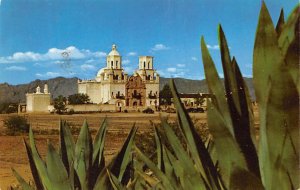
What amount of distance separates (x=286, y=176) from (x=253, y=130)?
7.8 inches

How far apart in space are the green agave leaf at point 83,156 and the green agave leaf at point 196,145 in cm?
90

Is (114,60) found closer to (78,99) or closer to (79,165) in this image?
(78,99)

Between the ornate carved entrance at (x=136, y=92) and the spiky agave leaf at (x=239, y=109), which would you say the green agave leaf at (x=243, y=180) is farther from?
the ornate carved entrance at (x=136, y=92)

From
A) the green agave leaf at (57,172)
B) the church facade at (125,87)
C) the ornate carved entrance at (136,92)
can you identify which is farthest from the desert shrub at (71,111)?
the green agave leaf at (57,172)

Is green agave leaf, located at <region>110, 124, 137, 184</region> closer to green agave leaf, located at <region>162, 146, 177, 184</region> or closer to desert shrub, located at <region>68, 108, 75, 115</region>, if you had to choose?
green agave leaf, located at <region>162, 146, 177, 184</region>

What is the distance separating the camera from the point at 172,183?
218 centimetres

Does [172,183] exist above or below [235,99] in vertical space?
below

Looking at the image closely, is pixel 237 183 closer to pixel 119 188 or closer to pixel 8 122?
pixel 119 188

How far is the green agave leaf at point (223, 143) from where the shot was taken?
5.28 feet

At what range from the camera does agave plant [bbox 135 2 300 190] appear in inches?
59.3

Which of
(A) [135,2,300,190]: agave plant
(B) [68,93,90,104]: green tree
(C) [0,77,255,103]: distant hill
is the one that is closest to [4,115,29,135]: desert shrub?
(A) [135,2,300,190]: agave plant

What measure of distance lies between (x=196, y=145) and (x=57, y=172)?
933 mm

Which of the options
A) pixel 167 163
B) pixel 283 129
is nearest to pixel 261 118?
pixel 283 129

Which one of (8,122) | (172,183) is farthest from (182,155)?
(8,122)
